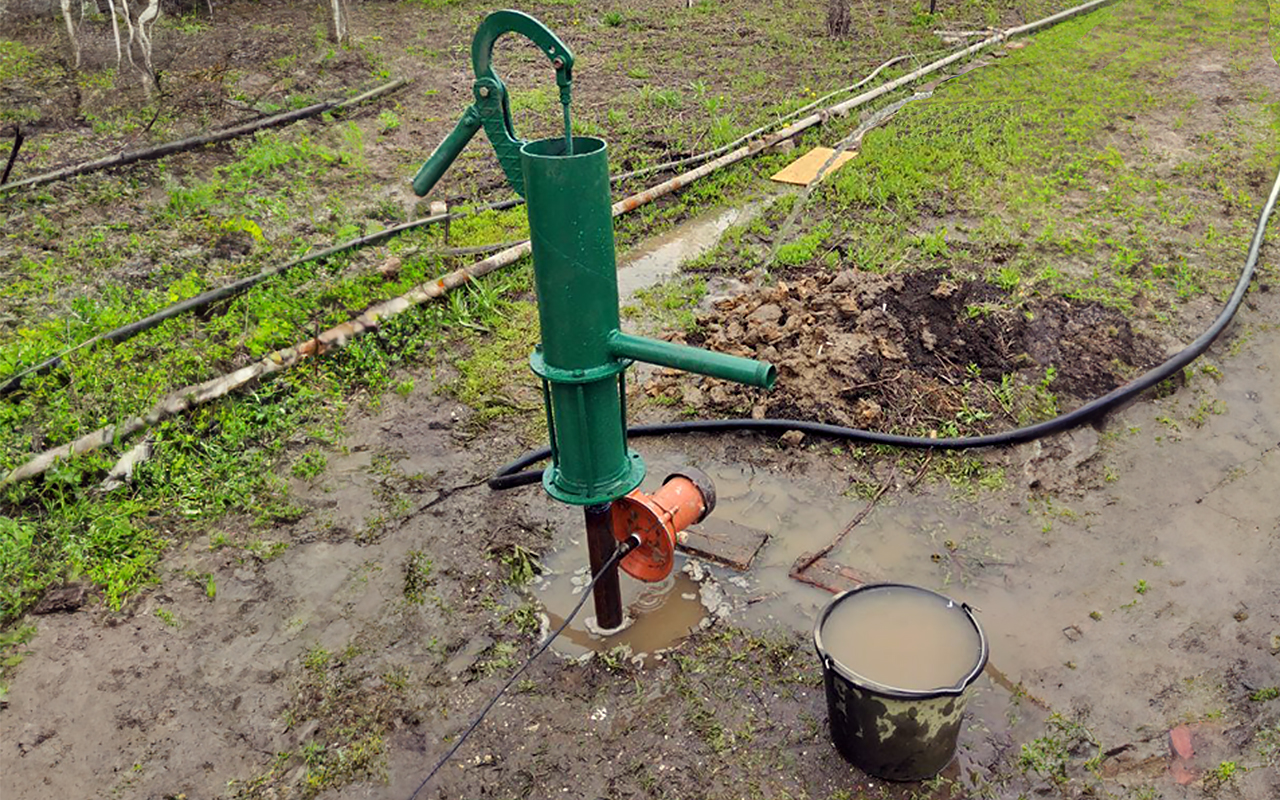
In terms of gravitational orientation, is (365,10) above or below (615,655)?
above

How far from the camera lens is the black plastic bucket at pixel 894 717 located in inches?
101

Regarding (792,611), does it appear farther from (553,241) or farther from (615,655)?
(553,241)

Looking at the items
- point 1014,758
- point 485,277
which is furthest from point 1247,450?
point 485,277

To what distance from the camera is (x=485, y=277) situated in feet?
19.9

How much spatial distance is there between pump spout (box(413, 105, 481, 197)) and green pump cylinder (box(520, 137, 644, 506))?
1.01ft

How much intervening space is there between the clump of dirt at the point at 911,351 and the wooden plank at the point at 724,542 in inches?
34.3

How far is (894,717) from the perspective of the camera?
8.59 ft

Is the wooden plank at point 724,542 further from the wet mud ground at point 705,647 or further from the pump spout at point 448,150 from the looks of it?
the pump spout at point 448,150

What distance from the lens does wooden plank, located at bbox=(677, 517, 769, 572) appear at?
3791 millimetres

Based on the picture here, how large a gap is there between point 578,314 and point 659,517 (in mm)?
911

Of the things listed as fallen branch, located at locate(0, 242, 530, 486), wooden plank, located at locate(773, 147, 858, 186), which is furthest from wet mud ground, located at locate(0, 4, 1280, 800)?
wooden plank, located at locate(773, 147, 858, 186)

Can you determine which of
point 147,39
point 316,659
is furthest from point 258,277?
point 147,39

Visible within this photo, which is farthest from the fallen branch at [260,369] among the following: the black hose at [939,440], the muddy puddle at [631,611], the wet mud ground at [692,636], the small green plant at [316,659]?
the muddy puddle at [631,611]

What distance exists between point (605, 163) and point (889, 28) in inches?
449
